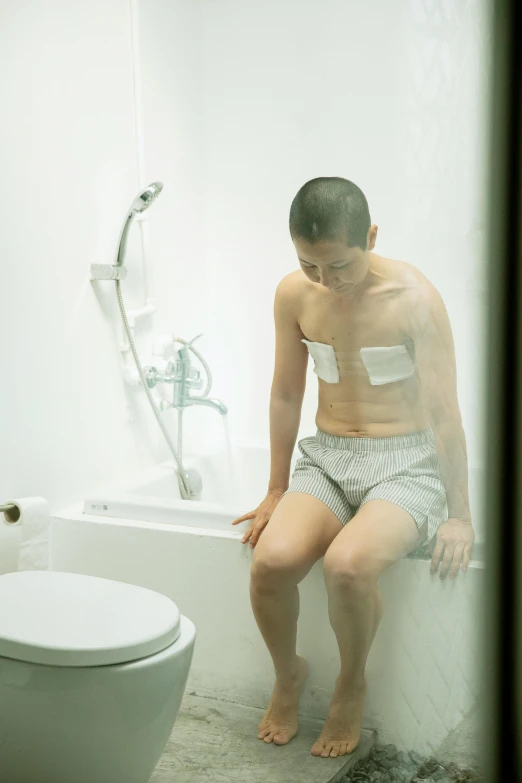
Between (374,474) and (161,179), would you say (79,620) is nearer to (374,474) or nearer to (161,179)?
(374,474)

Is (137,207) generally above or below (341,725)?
above

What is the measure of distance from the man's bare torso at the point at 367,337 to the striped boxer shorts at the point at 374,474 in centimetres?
2

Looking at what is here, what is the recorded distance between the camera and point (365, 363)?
3.08 ft

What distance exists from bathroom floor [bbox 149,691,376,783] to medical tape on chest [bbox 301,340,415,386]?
0.48m

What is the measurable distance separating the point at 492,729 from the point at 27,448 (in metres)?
1.19

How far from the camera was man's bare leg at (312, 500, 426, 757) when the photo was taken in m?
0.98

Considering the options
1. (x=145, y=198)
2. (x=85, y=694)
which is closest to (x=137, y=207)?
(x=145, y=198)

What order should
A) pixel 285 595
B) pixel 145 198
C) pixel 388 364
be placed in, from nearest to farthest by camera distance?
pixel 388 364
pixel 285 595
pixel 145 198

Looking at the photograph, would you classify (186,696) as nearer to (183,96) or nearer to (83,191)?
(83,191)

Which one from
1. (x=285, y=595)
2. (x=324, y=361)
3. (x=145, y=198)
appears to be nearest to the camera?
(x=324, y=361)

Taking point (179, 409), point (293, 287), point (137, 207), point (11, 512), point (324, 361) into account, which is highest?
point (137, 207)

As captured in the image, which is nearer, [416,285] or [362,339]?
[416,285]

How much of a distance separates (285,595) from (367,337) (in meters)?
0.48

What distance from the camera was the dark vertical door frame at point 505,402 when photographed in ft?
1.00
